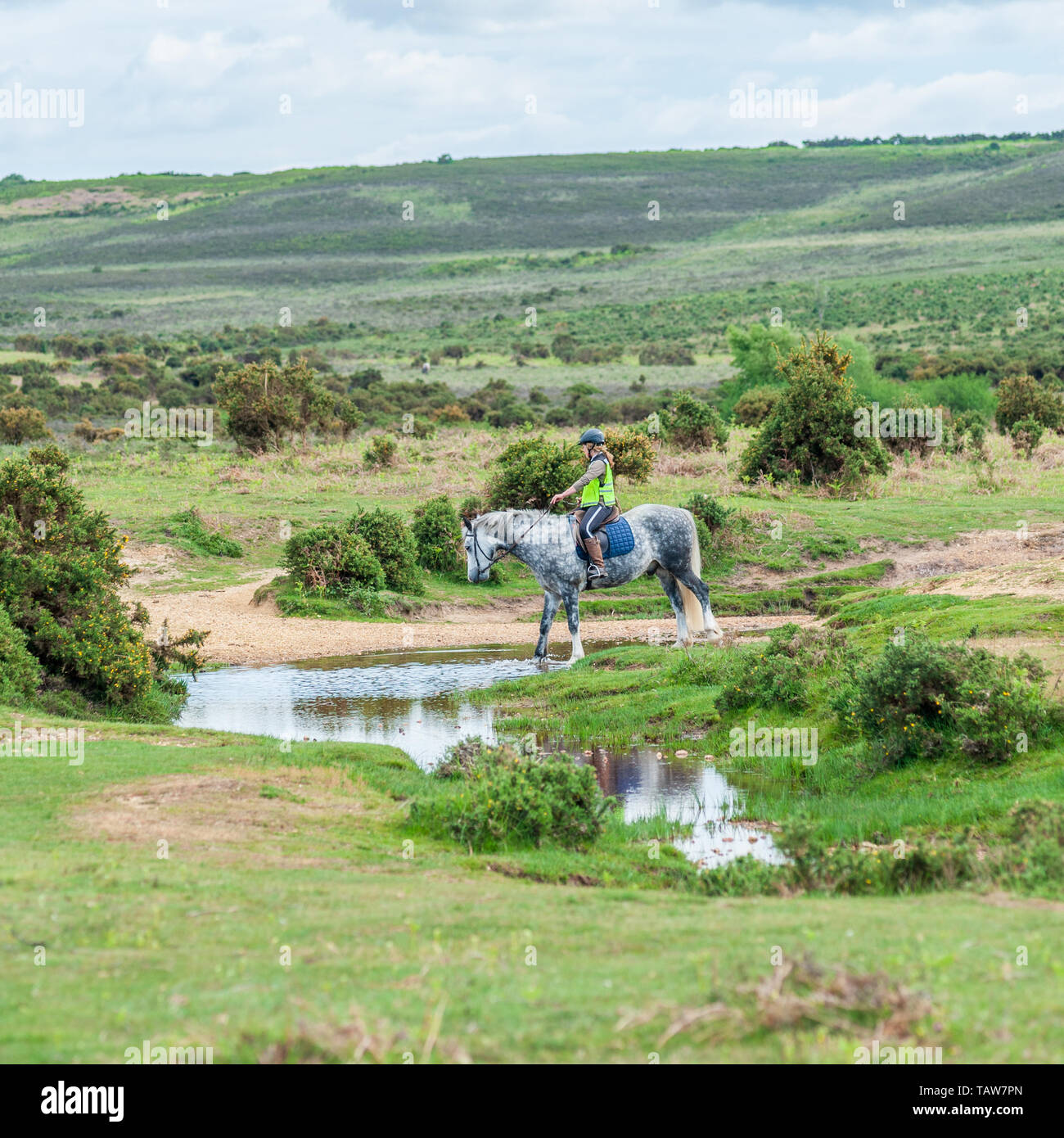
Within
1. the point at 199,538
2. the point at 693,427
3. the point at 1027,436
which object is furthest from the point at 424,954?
the point at 1027,436

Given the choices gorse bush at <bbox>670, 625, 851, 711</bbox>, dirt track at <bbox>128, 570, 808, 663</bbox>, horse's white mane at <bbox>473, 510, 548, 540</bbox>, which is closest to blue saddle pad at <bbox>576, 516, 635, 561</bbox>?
horse's white mane at <bbox>473, 510, 548, 540</bbox>

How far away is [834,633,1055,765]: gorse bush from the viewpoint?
1195 centimetres

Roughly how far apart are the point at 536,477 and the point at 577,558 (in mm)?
8086

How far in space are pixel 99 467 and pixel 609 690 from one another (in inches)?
955

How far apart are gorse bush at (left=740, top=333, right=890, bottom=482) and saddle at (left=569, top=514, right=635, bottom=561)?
14.5 meters

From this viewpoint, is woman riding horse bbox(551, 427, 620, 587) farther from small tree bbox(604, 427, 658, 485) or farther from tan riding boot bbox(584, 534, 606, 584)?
small tree bbox(604, 427, 658, 485)

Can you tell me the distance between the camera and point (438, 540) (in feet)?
90.0

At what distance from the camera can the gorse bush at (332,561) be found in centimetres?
2514

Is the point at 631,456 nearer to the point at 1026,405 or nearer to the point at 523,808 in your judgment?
the point at 1026,405

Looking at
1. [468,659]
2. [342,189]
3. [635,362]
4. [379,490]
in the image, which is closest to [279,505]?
[379,490]

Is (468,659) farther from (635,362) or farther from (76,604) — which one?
(635,362)

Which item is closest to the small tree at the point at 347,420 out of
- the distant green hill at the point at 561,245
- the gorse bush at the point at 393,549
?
the gorse bush at the point at 393,549

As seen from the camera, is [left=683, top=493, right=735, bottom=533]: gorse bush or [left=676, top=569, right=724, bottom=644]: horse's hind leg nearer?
[left=676, top=569, right=724, bottom=644]: horse's hind leg

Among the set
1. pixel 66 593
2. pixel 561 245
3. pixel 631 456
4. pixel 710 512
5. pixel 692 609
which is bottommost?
pixel 692 609
